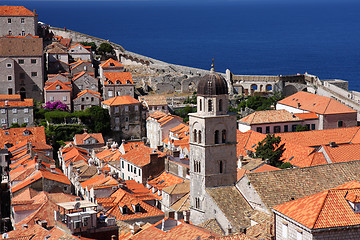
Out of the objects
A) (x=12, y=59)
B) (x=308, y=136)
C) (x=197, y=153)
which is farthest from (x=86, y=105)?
(x=197, y=153)

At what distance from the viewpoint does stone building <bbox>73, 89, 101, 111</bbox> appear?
75812mm

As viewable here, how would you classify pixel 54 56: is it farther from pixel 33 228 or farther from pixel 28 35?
pixel 33 228

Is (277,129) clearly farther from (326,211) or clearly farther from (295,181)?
(326,211)

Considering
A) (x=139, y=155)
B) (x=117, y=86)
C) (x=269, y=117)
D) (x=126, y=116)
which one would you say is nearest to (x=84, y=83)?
(x=117, y=86)

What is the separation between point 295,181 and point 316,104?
37623 millimetres

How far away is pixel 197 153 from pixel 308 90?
4908 centimetres

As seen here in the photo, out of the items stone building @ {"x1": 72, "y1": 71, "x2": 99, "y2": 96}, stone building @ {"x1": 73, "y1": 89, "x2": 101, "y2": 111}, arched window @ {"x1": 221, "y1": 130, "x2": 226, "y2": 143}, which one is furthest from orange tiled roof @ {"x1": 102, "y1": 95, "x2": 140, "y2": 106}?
arched window @ {"x1": 221, "y1": 130, "x2": 226, "y2": 143}

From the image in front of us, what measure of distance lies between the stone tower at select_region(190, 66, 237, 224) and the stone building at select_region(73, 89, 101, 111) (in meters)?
36.5

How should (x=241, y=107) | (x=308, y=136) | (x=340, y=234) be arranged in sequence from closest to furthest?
1. (x=340, y=234)
2. (x=308, y=136)
3. (x=241, y=107)

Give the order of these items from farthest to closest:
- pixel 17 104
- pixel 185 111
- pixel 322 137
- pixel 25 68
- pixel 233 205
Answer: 1. pixel 185 111
2. pixel 25 68
3. pixel 17 104
4. pixel 322 137
5. pixel 233 205

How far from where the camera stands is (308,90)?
287 ft

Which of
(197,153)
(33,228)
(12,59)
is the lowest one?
(33,228)

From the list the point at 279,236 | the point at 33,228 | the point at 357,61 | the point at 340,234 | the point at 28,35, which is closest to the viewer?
the point at 340,234

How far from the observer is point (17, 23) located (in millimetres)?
88625
